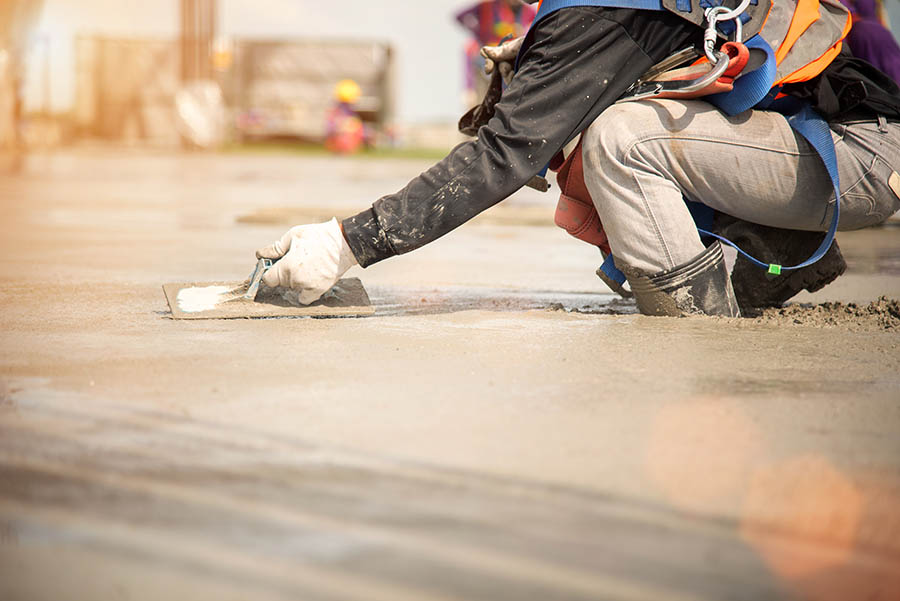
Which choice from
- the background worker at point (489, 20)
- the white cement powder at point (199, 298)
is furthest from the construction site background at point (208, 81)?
the white cement powder at point (199, 298)

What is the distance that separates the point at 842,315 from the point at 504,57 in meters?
0.97

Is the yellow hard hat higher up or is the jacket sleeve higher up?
the jacket sleeve

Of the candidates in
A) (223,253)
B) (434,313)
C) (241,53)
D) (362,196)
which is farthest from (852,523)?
(241,53)

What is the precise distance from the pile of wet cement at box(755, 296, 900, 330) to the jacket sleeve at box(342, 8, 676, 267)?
2.04 feet

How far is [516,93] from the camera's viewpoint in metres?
2.21

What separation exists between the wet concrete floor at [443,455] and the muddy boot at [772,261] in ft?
1.17

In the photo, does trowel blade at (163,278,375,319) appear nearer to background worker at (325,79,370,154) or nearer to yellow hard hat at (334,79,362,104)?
background worker at (325,79,370,154)

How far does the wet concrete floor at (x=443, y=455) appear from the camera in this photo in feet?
3.22

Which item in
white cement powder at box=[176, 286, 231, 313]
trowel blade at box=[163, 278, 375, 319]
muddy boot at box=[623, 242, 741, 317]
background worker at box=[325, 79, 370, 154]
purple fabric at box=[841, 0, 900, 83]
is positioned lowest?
background worker at box=[325, 79, 370, 154]

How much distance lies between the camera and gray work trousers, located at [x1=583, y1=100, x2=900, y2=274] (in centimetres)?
225

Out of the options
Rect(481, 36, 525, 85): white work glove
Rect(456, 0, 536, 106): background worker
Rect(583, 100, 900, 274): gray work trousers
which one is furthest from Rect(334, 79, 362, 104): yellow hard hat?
Rect(583, 100, 900, 274): gray work trousers

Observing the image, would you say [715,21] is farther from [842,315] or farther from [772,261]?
[842,315]

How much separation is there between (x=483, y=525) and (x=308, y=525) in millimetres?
175

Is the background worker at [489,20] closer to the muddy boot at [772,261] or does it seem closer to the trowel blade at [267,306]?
the muddy boot at [772,261]
